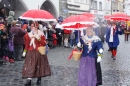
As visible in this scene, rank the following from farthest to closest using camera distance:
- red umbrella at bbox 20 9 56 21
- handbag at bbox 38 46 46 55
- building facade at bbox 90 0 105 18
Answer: building facade at bbox 90 0 105 18 < handbag at bbox 38 46 46 55 < red umbrella at bbox 20 9 56 21

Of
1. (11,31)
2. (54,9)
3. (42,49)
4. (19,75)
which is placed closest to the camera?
(42,49)

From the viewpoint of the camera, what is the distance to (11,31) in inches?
459

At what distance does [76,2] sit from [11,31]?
→ 2500 centimetres

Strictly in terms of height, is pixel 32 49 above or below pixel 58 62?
above

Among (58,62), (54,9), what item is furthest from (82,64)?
(54,9)

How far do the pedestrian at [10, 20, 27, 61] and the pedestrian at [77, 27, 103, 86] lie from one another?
224 inches

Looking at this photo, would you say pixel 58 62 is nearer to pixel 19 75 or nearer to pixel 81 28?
pixel 19 75

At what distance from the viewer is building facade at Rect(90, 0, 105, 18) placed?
42.7m

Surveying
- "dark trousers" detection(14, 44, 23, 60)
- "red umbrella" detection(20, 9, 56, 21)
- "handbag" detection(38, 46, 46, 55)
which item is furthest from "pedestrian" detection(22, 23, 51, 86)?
"dark trousers" detection(14, 44, 23, 60)

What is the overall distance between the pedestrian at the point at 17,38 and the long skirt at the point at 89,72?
579cm

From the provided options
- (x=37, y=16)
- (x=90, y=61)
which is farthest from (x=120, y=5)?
(x=90, y=61)

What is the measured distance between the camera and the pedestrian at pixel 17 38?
38.4ft

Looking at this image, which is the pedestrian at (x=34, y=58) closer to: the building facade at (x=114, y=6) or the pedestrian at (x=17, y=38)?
the pedestrian at (x=17, y=38)

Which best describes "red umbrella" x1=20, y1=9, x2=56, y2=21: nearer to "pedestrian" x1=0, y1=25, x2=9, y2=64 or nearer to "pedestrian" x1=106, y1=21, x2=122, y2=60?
"pedestrian" x1=0, y1=25, x2=9, y2=64
